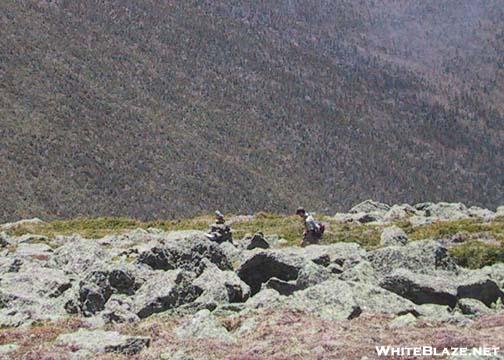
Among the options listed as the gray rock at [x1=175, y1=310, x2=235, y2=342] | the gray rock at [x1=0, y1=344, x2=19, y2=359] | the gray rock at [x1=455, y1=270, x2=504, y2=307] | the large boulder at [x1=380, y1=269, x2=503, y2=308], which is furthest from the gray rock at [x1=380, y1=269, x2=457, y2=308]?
the gray rock at [x1=0, y1=344, x2=19, y2=359]

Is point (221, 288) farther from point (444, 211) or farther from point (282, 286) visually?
point (444, 211)

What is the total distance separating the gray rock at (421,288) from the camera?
1631 cm

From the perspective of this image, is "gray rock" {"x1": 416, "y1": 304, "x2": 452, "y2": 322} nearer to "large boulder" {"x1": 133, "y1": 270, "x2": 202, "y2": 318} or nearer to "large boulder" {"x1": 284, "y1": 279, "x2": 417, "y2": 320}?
"large boulder" {"x1": 284, "y1": 279, "x2": 417, "y2": 320}

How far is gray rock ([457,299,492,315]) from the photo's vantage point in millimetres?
15555

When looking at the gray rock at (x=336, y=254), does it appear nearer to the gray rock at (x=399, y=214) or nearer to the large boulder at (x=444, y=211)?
the gray rock at (x=399, y=214)

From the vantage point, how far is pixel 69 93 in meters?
148

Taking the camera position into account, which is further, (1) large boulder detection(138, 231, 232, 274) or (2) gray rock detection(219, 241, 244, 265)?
(2) gray rock detection(219, 241, 244, 265)

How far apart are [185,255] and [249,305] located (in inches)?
188

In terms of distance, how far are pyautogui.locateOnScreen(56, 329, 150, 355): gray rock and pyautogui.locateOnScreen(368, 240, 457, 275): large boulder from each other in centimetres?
706

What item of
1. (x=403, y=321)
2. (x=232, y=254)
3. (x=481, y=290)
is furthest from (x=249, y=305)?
(x=232, y=254)

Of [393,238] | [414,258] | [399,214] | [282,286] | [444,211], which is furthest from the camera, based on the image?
[444,211]

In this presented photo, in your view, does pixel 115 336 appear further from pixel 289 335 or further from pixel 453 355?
pixel 453 355

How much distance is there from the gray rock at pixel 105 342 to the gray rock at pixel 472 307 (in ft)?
21.2

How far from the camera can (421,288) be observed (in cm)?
1648
